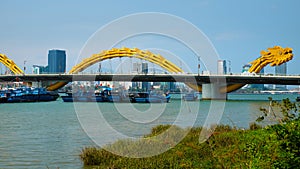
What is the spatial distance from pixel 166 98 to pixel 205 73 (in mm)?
8783

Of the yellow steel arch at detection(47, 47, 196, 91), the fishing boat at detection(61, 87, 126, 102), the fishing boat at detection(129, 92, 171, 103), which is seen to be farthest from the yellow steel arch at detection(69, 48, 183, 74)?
the fishing boat at detection(61, 87, 126, 102)

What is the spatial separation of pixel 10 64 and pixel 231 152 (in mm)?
93135

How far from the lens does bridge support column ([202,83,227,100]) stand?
7204 centimetres

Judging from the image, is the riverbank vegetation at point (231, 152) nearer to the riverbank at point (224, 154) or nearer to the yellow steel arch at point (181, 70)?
the riverbank at point (224, 154)

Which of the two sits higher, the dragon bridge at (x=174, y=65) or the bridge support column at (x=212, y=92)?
the dragon bridge at (x=174, y=65)

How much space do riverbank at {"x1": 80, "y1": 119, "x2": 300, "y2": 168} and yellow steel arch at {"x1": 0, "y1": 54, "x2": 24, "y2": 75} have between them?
8447cm

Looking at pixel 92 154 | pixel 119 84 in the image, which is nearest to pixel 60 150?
pixel 92 154

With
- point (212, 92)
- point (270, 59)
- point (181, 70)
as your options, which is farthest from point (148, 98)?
point (270, 59)

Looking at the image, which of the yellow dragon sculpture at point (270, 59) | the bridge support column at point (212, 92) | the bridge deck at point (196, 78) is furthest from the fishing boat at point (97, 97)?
the yellow dragon sculpture at point (270, 59)

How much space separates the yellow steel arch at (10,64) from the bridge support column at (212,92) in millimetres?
45759

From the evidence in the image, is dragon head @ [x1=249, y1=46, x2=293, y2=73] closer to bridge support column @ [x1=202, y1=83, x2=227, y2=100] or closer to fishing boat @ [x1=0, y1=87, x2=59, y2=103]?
bridge support column @ [x1=202, y1=83, x2=227, y2=100]

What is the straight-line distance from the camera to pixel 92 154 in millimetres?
12273

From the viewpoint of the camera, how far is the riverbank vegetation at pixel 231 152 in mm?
6496

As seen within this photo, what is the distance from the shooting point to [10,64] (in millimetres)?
95562
